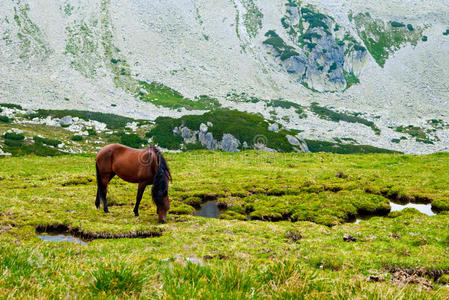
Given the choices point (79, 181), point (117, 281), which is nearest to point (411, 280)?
point (117, 281)

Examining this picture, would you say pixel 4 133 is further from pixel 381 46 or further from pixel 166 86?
pixel 381 46

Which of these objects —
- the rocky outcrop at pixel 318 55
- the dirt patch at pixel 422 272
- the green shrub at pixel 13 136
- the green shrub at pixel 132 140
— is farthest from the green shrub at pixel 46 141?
the rocky outcrop at pixel 318 55

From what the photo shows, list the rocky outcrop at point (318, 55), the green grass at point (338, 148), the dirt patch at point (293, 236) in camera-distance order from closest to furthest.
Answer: the dirt patch at point (293, 236), the green grass at point (338, 148), the rocky outcrop at point (318, 55)

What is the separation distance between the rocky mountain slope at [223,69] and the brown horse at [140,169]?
3505 inches

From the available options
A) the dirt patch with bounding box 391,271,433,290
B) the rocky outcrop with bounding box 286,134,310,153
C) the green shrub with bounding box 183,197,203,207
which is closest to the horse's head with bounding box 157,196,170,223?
the green shrub with bounding box 183,197,203,207

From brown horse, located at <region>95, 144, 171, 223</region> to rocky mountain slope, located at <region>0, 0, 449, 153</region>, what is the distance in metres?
89.0

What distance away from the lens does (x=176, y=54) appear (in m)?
158

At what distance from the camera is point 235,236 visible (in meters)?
13.6

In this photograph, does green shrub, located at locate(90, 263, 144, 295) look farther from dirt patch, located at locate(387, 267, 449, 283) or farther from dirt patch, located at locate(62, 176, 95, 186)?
dirt patch, located at locate(62, 176, 95, 186)

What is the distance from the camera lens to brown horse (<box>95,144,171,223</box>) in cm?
1542

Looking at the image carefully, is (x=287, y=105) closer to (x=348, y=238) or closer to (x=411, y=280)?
(x=348, y=238)

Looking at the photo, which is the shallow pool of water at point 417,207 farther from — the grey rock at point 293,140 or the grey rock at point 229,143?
the grey rock at point 229,143

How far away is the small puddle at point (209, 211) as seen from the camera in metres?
19.5

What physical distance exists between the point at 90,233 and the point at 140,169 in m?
4.13
